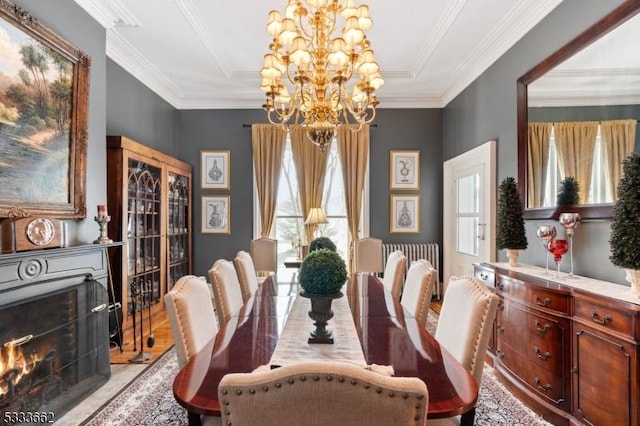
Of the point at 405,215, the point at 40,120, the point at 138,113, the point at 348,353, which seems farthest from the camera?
the point at 405,215

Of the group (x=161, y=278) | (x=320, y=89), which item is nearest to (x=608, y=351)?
(x=320, y=89)

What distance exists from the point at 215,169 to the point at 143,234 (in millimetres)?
1753

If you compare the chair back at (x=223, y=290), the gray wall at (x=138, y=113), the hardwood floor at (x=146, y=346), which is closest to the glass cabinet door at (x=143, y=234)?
the hardwood floor at (x=146, y=346)

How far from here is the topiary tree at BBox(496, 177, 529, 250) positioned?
9.84 feet

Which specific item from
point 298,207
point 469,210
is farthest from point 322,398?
point 298,207

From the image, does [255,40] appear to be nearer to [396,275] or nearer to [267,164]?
[267,164]

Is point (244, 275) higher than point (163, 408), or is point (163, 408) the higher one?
point (244, 275)

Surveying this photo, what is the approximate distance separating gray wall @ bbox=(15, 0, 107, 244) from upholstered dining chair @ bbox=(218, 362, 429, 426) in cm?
267

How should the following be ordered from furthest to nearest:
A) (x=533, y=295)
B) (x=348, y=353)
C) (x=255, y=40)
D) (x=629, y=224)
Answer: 1. (x=255, y=40)
2. (x=533, y=295)
3. (x=629, y=224)
4. (x=348, y=353)

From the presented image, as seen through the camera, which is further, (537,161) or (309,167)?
(309,167)

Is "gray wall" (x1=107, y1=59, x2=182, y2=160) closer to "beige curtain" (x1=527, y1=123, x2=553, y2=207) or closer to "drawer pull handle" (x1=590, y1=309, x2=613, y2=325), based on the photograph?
"beige curtain" (x1=527, y1=123, x2=553, y2=207)

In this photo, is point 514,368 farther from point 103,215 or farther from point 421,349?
point 103,215

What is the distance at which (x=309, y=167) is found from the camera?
17.5 ft

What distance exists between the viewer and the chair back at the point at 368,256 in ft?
14.6
